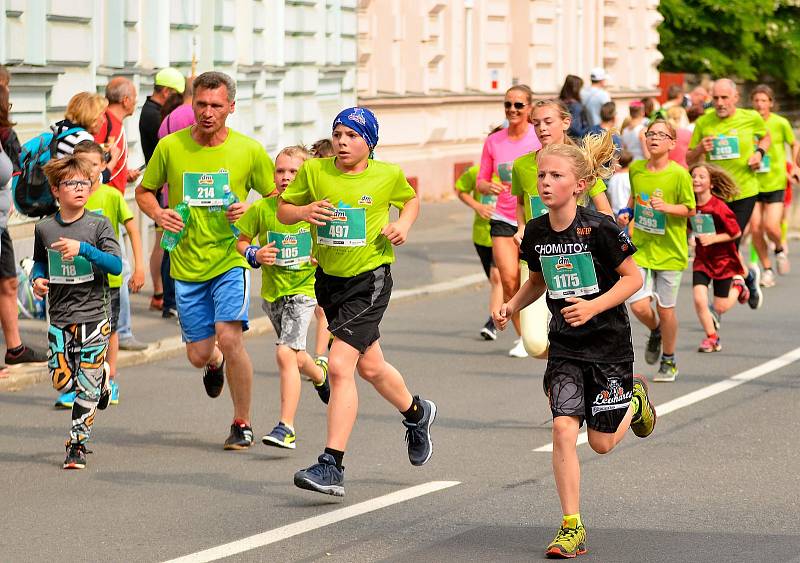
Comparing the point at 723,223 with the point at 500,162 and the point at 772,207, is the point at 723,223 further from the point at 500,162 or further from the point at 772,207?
the point at 772,207

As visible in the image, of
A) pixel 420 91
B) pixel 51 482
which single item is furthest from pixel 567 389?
pixel 420 91

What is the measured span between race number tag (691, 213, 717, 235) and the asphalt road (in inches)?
38.1

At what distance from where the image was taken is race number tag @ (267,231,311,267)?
31.7 feet

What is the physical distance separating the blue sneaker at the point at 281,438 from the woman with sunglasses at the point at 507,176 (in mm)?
3356

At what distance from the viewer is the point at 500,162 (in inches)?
496

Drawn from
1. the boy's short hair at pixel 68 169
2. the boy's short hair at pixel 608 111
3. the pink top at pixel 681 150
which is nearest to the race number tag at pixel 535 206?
the boy's short hair at pixel 68 169

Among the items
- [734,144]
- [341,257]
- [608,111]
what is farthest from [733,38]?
[341,257]

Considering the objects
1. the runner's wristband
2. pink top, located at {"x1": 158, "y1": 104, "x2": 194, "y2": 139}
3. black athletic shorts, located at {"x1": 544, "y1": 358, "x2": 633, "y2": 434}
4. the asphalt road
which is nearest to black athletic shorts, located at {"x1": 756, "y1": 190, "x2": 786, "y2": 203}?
the asphalt road

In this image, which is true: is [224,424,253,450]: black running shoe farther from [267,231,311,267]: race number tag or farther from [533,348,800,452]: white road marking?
[533,348,800,452]: white road marking

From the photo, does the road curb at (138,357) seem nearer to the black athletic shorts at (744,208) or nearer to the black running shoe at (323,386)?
the black running shoe at (323,386)

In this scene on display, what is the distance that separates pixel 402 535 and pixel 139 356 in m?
5.88

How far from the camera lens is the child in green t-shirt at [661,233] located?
461 inches

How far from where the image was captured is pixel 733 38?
142 ft

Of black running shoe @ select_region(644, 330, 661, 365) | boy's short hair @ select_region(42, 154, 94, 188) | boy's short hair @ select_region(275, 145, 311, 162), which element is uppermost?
boy's short hair @ select_region(275, 145, 311, 162)
